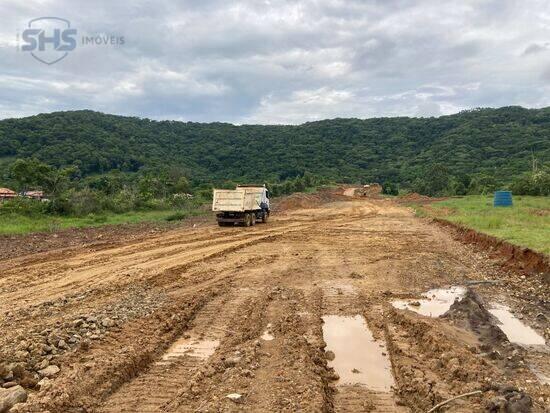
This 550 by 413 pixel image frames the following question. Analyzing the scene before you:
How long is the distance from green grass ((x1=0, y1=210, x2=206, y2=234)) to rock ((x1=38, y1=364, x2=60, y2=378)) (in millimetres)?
16522

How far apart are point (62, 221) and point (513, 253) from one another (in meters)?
20.5

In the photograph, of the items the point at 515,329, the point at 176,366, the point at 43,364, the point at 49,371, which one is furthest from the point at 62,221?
the point at 515,329

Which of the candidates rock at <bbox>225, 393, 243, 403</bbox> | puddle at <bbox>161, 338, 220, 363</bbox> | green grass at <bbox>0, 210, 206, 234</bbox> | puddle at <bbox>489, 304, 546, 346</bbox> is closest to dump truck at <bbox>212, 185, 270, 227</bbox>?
green grass at <bbox>0, 210, 206, 234</bbox>

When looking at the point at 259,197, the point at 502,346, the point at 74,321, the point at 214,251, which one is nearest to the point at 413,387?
the point at 502,346

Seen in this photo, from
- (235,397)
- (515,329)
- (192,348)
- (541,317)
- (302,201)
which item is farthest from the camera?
(302,201)

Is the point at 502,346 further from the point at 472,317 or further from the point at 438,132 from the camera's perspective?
the point at 438,132

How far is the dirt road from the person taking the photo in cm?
548

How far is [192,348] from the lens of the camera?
7.14 m

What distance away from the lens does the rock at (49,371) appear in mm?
5947

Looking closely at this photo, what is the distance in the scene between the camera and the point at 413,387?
5.76 metres

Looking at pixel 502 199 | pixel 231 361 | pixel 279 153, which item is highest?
pixel 279 153

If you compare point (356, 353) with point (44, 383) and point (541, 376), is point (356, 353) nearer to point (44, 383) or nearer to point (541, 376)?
point (541, 376)

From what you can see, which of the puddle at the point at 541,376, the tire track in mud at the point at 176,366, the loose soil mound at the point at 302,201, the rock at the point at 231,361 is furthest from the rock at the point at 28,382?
the loose soil mound at the point at 302,201

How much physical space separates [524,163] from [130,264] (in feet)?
253
